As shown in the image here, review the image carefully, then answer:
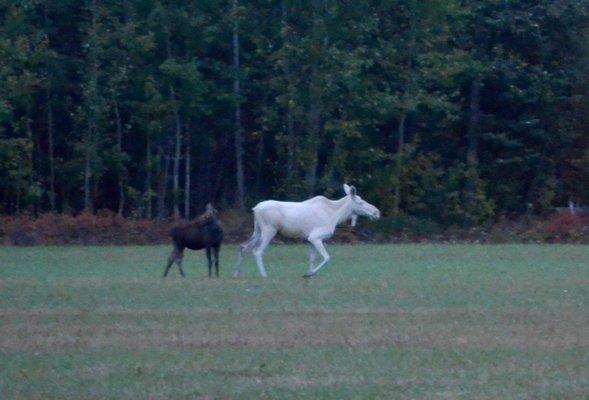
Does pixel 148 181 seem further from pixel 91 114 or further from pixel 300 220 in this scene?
pixel 300 220

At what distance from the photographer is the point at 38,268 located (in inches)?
1077

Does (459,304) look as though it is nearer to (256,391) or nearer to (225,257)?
(256,391)

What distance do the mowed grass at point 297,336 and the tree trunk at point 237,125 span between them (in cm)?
2408

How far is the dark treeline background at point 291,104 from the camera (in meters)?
46.8

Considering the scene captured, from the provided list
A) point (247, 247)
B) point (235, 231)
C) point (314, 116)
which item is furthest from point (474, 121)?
point (247, 247)

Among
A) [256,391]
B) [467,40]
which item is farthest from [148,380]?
[467,40]

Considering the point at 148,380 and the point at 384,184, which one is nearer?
the point at 148,380

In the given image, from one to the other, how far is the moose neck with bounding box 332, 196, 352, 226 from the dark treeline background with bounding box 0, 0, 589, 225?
21.3 metres

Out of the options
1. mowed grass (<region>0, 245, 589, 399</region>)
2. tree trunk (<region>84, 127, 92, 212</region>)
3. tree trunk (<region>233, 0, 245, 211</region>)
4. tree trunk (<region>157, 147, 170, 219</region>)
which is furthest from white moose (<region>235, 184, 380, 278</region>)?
tree trunk (<region>157, 147, 170, 219</region>)

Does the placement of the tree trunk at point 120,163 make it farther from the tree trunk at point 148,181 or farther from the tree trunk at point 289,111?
the tree trunk at point 289,111

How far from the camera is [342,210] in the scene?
2495cm

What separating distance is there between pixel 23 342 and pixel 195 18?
112ft

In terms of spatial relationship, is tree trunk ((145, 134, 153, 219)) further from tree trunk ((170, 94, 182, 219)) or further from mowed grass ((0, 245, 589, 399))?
mowed grass ((0, 245, 589, 399))

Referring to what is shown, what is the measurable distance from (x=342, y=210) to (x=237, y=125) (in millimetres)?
25303
